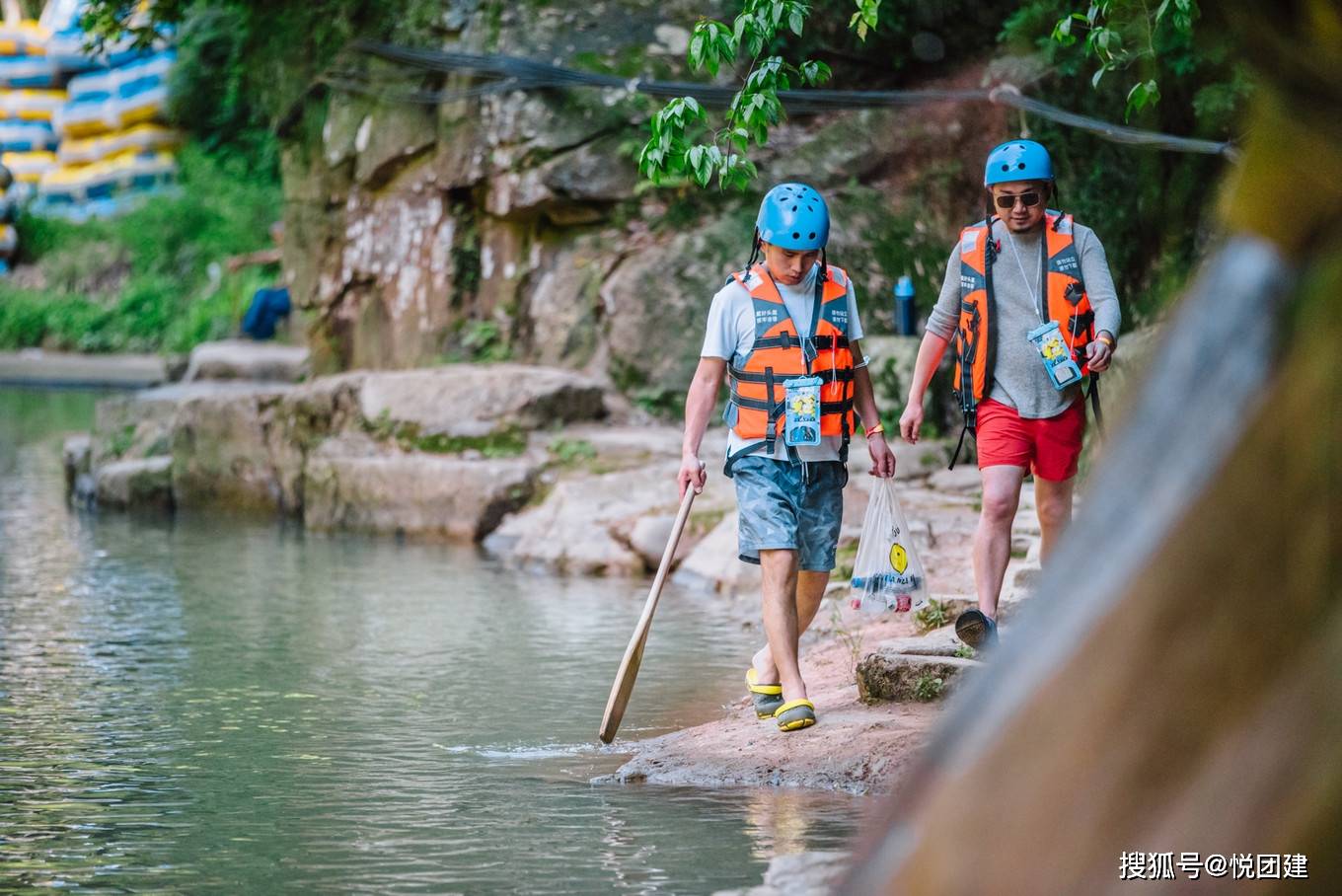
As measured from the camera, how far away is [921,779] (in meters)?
2.47

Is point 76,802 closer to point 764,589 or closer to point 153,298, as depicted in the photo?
point 764,589

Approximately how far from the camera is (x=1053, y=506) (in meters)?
6.57

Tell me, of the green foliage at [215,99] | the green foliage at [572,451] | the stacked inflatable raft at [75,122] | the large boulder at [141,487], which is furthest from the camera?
the stacked inflatable raft at [75,122]

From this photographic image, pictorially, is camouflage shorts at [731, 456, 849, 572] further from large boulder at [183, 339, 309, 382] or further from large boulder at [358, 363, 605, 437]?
large boulder at [183, 339, 309, 382]

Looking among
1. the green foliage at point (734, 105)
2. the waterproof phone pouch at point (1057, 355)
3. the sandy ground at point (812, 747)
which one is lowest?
the sandy ground at point (812, 747)

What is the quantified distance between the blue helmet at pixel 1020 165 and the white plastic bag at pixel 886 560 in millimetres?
1211

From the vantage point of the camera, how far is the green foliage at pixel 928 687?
6375 millimetres

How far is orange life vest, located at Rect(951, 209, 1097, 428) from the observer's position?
6477 mm

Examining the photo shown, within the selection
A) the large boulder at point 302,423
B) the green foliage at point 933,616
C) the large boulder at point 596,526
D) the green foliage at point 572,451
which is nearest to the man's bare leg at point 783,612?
the green foliage at point 933,616

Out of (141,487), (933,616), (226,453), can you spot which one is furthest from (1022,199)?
(141,487)

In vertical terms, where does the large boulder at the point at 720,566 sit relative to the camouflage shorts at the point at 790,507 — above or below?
below

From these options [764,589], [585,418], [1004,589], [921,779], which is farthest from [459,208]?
[921,779]

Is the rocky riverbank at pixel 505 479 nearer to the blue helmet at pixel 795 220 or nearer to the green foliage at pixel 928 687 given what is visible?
the green foliage at pixel 928 687

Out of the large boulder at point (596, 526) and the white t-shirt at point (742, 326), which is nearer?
the white t-shirt at point (742, 326)
